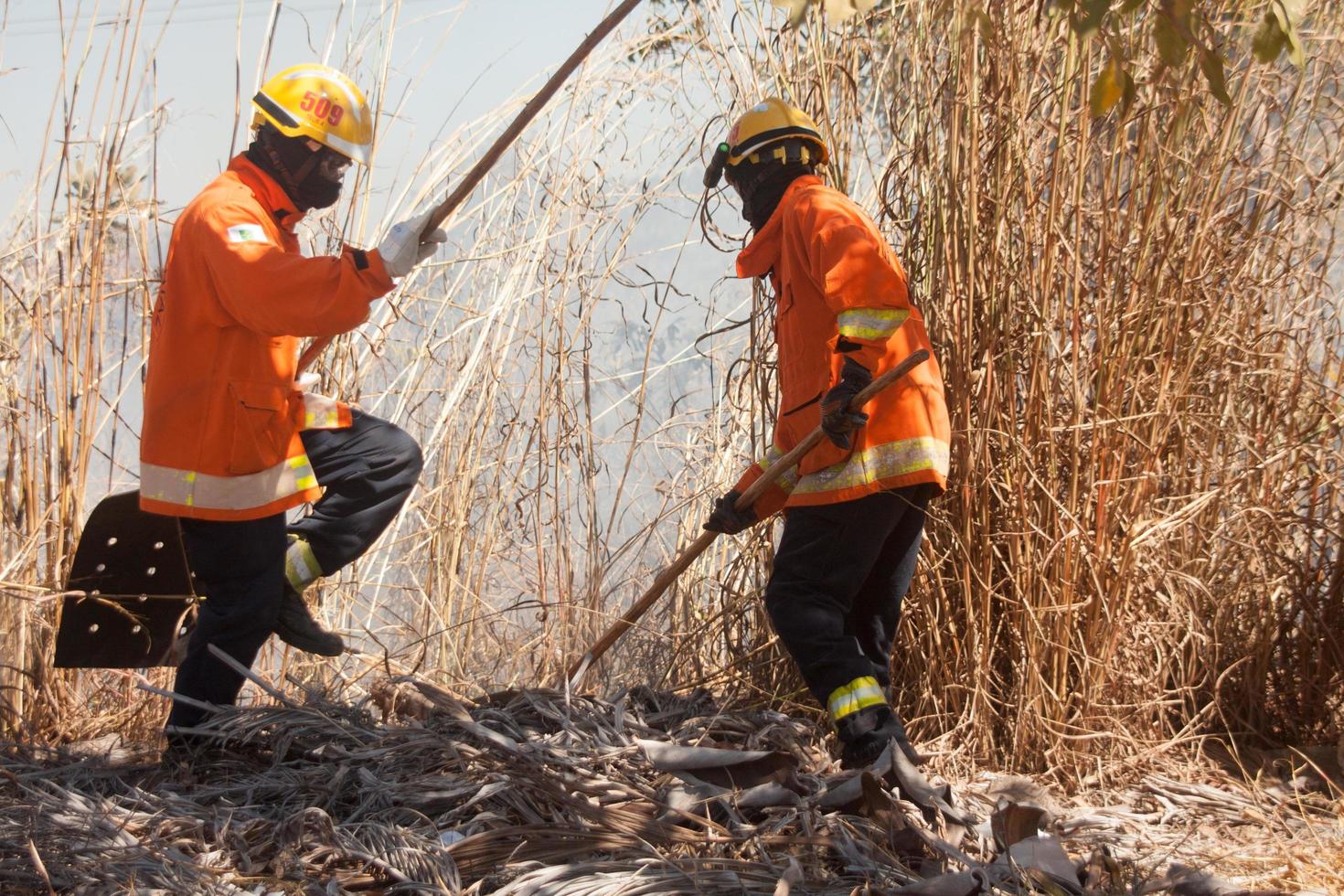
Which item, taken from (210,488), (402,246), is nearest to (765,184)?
→ (402,246)

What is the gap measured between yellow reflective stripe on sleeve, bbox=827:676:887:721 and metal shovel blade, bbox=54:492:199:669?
1959 mm

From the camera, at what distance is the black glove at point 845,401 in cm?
305

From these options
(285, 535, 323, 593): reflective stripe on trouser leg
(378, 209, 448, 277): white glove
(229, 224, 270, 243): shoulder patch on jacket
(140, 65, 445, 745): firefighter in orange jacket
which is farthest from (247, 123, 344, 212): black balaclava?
(285, 535, 323, 593): reflective stripe on trouser leg

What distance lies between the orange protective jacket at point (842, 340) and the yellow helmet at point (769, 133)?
109mm

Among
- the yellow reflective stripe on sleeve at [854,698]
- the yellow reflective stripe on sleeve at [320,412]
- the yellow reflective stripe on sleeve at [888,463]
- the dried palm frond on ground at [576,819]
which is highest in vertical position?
the yellow reflective stripe on sleeve at [320,412]

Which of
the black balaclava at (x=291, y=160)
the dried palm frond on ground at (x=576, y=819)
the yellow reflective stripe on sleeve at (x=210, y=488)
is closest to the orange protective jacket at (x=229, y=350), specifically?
the yellow reflective stripe on sleeve at (x=210, y=488)

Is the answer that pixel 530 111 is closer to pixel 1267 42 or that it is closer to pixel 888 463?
pixel 888 463

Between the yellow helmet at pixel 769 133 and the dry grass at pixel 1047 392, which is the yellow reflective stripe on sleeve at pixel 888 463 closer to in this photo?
the dry grass at pixel 1047 392

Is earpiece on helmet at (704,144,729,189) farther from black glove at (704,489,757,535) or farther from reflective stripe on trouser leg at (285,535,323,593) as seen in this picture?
reflective stripe on trouser leg at (285,535,323,593)

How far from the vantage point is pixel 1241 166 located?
11.6ft

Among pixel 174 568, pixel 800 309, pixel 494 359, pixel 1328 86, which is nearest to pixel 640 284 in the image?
pixel 494 359

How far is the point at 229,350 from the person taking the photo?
3.32 m

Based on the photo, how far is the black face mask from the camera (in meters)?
3.46

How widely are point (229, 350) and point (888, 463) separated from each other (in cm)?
179
